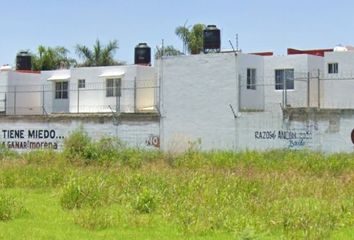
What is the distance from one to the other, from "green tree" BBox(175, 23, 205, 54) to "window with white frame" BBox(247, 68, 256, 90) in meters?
12.0

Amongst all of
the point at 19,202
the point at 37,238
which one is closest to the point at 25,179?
the point at 19,202

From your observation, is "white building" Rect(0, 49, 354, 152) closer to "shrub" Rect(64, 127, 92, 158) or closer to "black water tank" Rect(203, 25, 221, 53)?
"black water tank" Rect(203, 25, 221, 53)

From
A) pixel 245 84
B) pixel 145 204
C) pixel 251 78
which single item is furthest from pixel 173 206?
pixel 251 78

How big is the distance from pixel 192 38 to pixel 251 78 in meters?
13.4

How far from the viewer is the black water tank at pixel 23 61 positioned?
178 ft

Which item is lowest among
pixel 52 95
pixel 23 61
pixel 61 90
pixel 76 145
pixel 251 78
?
pixel 76 145

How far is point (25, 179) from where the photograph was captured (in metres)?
22.0

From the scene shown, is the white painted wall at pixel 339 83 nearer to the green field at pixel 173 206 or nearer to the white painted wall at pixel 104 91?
the white painted wall at pixel 104 91

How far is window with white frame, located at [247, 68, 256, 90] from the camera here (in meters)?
37.6

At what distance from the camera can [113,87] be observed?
144 feet

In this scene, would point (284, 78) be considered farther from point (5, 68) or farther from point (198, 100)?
point (5, 68)

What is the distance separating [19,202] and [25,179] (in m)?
6.26

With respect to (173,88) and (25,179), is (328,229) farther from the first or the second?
(173,88)

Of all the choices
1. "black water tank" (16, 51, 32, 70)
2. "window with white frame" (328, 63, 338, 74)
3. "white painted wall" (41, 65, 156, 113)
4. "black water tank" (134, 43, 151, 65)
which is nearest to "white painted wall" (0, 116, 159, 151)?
"white painted wall" (41, 65, 156, 113)
